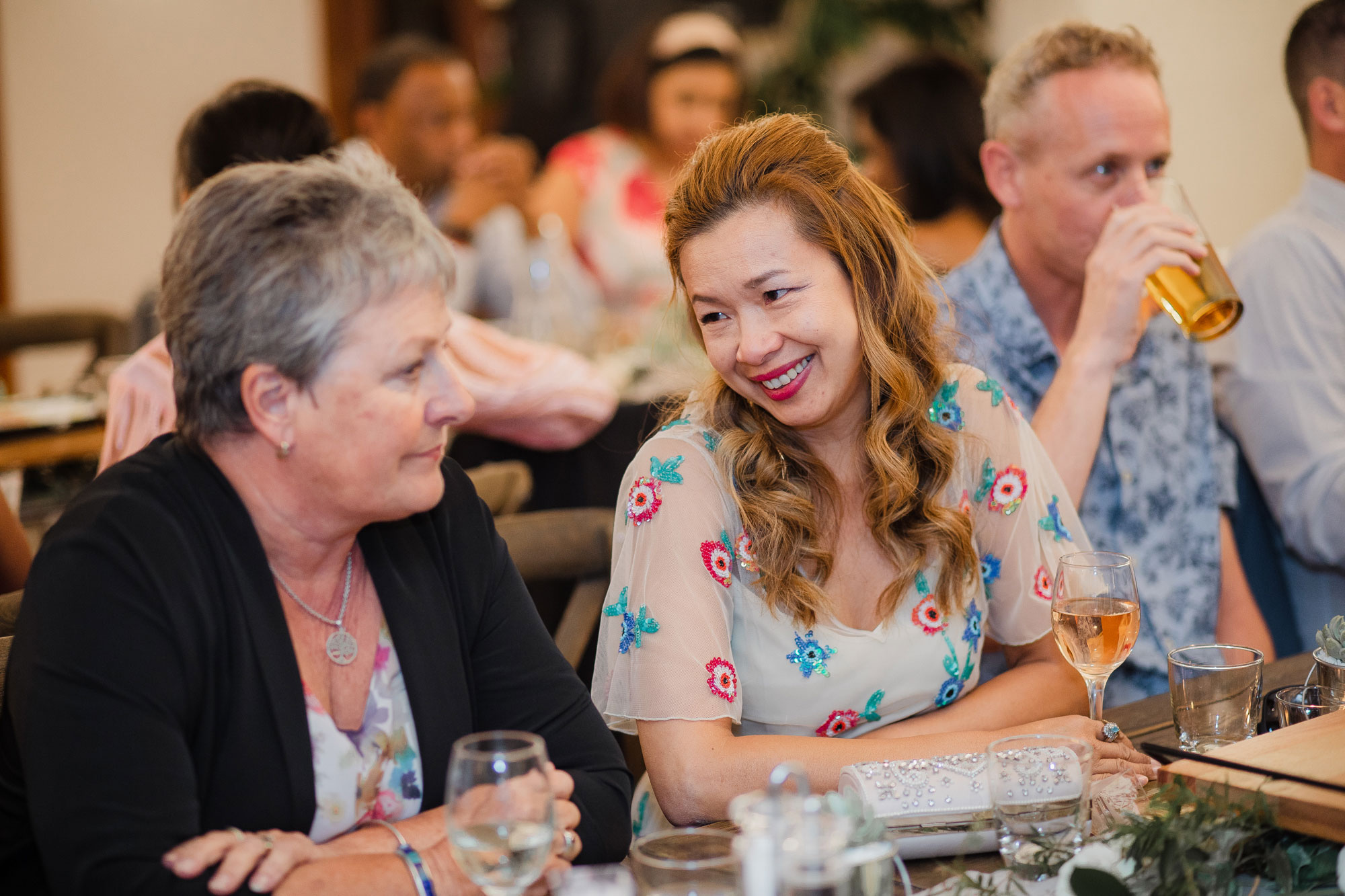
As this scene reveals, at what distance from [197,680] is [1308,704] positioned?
1.12 metres

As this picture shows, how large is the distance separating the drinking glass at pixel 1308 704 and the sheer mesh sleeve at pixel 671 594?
1.98 feet

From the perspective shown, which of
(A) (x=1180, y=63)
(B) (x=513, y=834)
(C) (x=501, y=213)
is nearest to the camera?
(B) (x=513, y=834)

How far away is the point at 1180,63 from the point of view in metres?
3.27

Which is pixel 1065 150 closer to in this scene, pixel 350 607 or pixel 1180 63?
pixel 1180 63

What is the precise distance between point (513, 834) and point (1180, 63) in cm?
301

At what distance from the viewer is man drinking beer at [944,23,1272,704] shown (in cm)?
211

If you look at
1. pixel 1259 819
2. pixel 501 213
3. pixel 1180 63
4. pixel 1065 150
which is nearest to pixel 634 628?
pixel 1259 819

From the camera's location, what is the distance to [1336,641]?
53.4 inches

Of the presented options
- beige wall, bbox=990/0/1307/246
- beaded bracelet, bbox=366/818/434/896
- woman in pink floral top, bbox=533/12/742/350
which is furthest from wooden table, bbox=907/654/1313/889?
woman in pink floral top, bbox=533/12/742/350

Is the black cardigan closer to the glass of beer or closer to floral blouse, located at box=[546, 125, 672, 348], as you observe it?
the glass of beer

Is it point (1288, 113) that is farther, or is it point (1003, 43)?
point (1003, 43)

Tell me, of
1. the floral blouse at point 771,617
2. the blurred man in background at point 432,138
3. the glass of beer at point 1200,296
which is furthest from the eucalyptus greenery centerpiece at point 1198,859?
the blurred man in background at point 432,138

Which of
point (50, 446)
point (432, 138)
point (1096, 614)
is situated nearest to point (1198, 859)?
point (1096, 614)

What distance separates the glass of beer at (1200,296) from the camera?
78.9 inches
